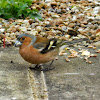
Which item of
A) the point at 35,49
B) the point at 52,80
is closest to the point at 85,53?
the point at 35,49

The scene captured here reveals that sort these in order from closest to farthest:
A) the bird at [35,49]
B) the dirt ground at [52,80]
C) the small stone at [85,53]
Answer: the dirt ground at [52,80], the bird at [35,49], the small stone at [85,53]

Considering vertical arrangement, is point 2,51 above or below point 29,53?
below

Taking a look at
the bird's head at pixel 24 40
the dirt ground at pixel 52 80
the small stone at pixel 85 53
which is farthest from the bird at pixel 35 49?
the small stone at pixel 85 53

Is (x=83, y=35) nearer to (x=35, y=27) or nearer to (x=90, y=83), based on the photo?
(x=35, y=27)

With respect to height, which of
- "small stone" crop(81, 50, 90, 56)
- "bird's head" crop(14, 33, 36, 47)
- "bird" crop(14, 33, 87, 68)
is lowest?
"small stone" crop(81, 50, 90, 56)

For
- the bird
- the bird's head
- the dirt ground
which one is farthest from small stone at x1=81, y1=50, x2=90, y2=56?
the bird's head

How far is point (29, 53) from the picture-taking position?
13.5ft

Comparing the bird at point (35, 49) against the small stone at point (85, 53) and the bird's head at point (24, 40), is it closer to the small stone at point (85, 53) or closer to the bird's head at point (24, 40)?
the bird's head at point (24, 40)

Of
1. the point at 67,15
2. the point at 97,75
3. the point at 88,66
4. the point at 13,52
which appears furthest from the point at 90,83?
the point at 67,15

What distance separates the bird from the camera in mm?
4117

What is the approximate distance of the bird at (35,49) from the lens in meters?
4.12

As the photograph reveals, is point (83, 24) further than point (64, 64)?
Yes

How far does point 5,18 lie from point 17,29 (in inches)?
27.5

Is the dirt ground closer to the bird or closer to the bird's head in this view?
→ the bird
